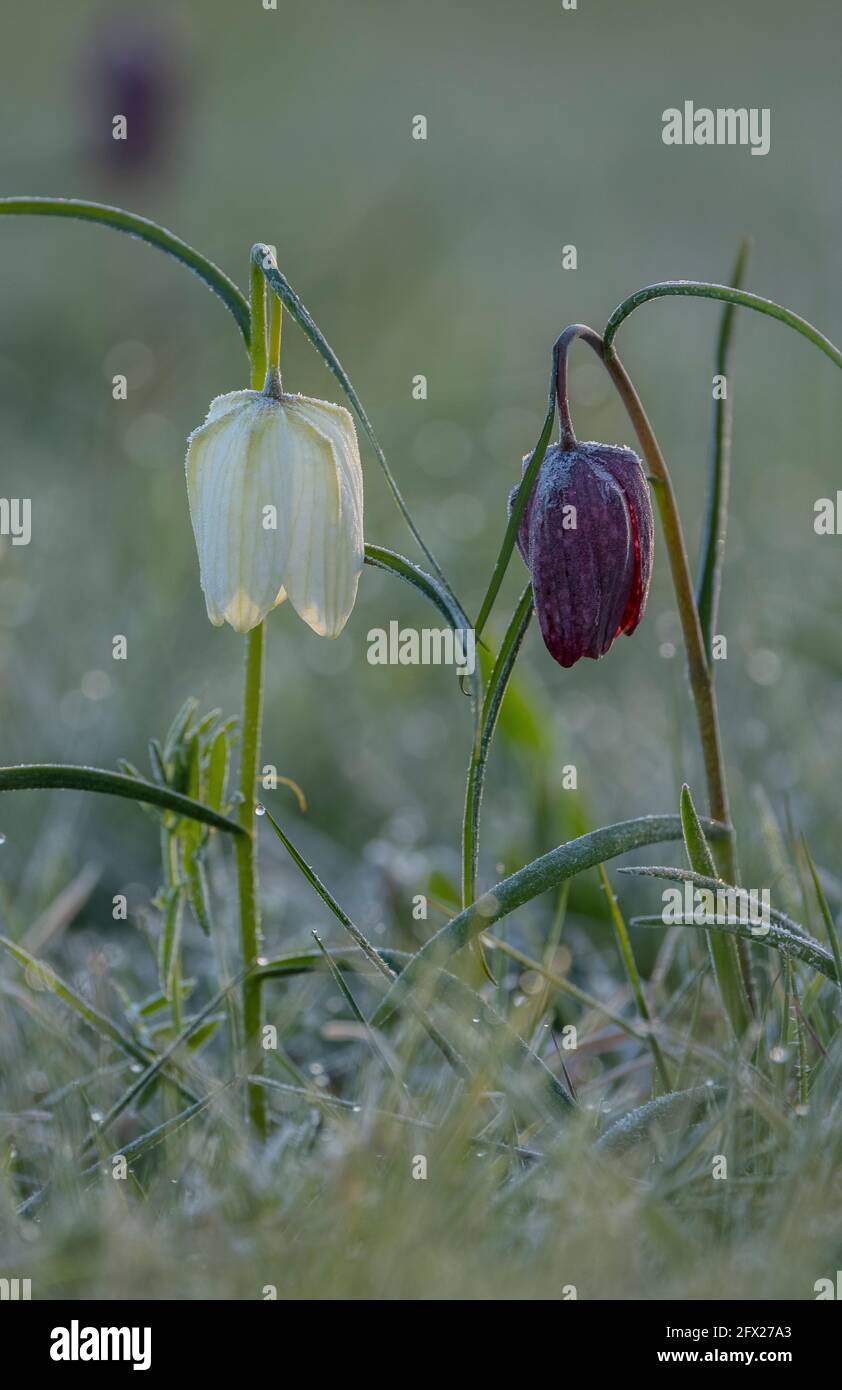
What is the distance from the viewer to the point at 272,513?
3.82ft

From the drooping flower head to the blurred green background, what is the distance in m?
0.48

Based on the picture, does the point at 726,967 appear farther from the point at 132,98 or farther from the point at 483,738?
the point at 132,98

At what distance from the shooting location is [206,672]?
2.58 m

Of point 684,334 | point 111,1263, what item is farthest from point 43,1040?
point 684,334

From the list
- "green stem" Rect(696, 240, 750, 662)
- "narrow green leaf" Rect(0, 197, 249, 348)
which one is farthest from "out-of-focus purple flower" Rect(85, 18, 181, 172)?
"green stem" Rect(696, 240, 750, 662)

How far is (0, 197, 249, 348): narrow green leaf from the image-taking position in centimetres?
123

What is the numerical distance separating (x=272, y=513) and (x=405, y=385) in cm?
313

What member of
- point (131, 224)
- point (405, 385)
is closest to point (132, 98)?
point (405, 385)

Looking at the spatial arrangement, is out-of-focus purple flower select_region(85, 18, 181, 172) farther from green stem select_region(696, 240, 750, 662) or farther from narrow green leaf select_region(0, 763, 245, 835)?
narrow green leaf select_region(0, 763, 245, 835)

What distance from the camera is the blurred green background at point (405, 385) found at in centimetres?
216

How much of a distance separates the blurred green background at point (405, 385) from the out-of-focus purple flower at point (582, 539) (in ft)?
1.20

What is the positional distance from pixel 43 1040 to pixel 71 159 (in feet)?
11.5
